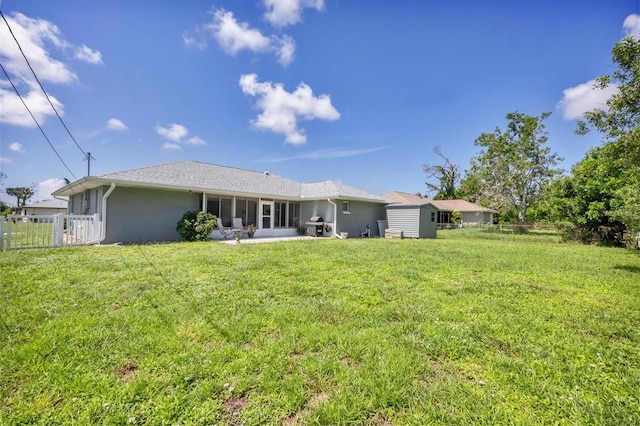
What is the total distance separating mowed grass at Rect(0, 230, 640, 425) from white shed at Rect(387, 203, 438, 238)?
11241mm

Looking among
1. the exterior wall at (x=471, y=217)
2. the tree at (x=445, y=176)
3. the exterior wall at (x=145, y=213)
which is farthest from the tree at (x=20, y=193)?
the exterior wall at (x=471, y=217)

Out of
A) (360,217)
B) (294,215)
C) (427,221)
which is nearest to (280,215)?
(294,215)

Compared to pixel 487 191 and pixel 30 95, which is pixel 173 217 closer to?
pixel 30 95

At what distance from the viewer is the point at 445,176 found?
44.7 meters

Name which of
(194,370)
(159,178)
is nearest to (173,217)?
(159,178)

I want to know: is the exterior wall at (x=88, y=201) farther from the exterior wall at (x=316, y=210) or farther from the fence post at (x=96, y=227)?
the exterior wall at (x=316, y=210)

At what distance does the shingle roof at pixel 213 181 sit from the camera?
36.9 feet

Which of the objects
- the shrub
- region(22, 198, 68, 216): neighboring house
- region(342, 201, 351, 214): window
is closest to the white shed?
region(342, 201, 351, 214): window

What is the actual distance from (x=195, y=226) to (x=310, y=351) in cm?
1074

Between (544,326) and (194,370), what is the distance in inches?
168

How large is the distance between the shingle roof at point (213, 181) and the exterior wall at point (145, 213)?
2.28 feet

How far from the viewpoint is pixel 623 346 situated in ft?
10.0

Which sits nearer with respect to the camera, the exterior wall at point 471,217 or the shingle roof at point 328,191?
the shingle roof at point 328,191

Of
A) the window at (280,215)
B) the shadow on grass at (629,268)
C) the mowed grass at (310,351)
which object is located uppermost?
the window at (280,215)
